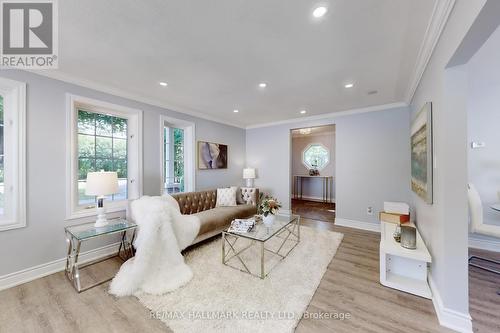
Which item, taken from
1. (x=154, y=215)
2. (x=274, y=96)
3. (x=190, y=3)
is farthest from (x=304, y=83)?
(x=154, y=215)

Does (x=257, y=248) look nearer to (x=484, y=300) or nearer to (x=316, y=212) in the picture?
(x=484, y=300)

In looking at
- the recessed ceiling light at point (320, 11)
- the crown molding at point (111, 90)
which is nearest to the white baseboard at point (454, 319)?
the recessed ceiling light at point (320, 11)

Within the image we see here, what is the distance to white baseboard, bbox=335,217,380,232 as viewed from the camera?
3.82m

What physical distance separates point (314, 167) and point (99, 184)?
6448 mm

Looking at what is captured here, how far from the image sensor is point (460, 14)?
4.20 feet

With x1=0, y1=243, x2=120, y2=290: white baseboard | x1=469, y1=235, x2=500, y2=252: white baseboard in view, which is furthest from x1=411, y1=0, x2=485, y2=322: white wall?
x1=0, y1=243, x2=120, y2=290: white baseboard

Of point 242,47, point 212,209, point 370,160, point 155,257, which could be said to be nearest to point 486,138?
point 370,160

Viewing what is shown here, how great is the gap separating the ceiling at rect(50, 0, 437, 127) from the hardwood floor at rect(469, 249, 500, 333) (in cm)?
255

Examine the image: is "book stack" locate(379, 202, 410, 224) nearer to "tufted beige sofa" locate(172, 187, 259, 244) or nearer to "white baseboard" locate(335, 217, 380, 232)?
"white baseboard" locate(335, 217, 380, 232)

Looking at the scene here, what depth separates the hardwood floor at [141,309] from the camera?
1558 millimetres

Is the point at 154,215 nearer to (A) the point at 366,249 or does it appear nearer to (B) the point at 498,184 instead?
(A) the point at 366,249

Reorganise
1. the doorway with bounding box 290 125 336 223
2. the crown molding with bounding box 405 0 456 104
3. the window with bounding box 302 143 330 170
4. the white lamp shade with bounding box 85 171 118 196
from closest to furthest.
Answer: the crown molding with bounding box 405 0 456 104
the white lamp shade with bounding box 85 171 118 196
the doorway with bounding box 290 125 336 223
the window with bounding box 302 143 330 170

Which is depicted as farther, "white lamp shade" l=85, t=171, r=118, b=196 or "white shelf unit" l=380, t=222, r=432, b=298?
"white lamp shade" l=85, t=171, r=118, b=196

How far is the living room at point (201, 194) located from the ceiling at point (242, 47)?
0.02 metres
